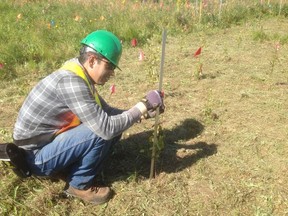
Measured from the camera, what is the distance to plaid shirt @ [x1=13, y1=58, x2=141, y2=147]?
7.27 ft

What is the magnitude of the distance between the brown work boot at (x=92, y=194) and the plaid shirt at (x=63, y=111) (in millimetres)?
434

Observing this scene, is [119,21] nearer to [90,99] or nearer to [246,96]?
[246,96]

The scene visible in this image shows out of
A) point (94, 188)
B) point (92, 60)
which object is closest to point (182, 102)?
point (94, 188)

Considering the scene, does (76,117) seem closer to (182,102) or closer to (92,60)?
(92,60)

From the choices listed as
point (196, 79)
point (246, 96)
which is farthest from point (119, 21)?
point (246, 96)

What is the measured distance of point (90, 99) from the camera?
7.32ft

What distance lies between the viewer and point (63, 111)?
235 centimetres

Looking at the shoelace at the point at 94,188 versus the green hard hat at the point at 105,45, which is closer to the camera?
the green hard hat at the point at 105,45

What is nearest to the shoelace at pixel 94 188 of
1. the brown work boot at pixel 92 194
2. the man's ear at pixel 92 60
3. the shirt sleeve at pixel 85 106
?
the brown work boot at pixel 92 194

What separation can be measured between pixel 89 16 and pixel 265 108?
14.7ft

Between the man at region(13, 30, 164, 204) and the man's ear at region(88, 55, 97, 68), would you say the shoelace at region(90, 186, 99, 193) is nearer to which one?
the man at region(13, 30, 164, 204)

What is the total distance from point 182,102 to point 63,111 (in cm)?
195

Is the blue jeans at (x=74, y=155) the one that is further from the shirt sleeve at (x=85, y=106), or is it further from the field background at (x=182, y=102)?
the field background at (x=182, y=102)

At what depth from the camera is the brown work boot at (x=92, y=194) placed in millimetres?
2533
